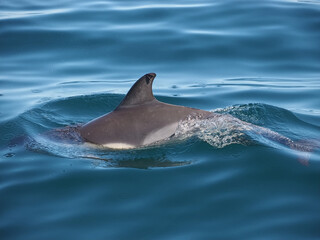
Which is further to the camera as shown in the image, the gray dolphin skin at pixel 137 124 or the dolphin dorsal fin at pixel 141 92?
the gray dolphin skin at pixel 137 124

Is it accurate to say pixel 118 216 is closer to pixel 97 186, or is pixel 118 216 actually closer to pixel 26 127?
pixel 97 186

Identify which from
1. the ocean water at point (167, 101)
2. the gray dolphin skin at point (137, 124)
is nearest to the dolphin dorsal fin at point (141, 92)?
the gray dolphin skin at point (137, 124)

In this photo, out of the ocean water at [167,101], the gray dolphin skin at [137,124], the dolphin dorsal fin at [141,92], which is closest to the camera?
the ocean water at [167,101]

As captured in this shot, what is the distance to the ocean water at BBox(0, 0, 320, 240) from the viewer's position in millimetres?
6383

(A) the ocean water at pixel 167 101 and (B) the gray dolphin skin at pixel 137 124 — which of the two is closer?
(A) the ocean water at pixel 167 101

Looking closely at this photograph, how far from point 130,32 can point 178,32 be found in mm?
1632

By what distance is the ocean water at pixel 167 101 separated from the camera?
6.38m

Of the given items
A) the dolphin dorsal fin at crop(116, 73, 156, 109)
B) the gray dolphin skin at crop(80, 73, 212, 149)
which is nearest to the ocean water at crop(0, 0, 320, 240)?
the gray dolphin skin at crop(80, 73, 212, 149)

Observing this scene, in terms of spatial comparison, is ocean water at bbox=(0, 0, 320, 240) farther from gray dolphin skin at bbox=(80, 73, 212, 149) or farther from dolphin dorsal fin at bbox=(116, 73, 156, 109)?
dolphin dorsal fin at bbox=(116, 73, 156, 109)

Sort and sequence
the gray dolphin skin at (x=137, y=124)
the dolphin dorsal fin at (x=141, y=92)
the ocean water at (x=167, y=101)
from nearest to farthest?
the ocean water at (x=167, y=101) → the dolphin dorsal fin at (x=141, y=92) → the gray dolphin skin at (x=137, y=124)

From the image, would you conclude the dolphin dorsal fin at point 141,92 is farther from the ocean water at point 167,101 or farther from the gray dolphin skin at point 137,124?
the ocean water at point 167,101

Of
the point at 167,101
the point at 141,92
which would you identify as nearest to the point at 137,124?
the point at 141,92

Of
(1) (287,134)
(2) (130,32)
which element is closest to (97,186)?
(1) (287,134)

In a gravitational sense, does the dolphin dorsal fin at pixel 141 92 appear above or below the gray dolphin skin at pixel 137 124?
above
